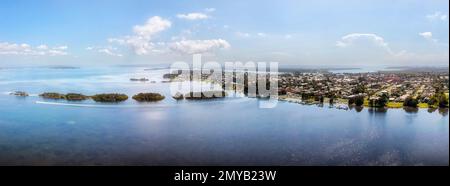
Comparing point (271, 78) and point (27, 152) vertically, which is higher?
point (271, 78)

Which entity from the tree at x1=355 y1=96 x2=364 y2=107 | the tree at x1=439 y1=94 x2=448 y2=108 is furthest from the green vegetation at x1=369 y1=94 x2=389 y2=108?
the tree at x1=439 y1=94 x2=448 y2=108

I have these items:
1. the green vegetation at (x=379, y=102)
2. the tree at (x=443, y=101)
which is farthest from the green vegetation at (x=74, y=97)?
the tree at (x=443, y=101)

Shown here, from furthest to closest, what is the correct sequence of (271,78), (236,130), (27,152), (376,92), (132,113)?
1. (271,78)
2. (376,92)
3. (132,113)
4. (236,130)
5. (27,152)

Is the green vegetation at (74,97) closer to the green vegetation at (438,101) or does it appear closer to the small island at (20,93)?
the small island at (20,93)

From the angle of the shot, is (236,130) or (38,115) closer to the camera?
(236,130)

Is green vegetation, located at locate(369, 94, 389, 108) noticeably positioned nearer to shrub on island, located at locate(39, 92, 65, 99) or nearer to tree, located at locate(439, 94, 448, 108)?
tree, located at locate(439, 94, 448, 108)
